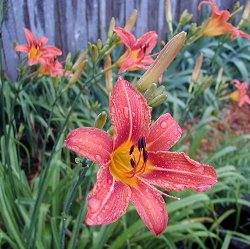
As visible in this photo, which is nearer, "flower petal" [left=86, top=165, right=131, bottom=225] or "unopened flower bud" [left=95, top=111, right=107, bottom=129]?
"flower petal" [left=86, top=165, right=131, bottom=225]

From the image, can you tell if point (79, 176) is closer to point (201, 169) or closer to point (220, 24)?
point (201, 169)

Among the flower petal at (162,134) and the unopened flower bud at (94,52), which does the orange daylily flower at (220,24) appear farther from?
the flower petal at (162,134)

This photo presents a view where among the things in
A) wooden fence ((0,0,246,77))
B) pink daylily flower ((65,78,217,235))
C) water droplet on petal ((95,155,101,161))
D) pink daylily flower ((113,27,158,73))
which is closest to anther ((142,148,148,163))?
pink daylily flower ((65,78,217,235))

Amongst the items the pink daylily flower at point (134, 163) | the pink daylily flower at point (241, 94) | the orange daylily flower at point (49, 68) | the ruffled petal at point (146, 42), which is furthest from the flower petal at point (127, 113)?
the pink daylily flower at point (241, 94)

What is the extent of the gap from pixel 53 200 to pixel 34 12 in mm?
1630

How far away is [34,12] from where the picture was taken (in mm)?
3248

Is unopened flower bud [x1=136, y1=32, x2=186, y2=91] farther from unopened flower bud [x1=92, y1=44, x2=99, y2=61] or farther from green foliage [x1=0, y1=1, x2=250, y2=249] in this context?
unopened flower bud [x1=92, y1=44, x2=99, y2=61]

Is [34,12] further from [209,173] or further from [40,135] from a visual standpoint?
[209,173]

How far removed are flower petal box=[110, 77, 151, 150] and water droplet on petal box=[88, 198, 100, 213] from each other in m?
0.17

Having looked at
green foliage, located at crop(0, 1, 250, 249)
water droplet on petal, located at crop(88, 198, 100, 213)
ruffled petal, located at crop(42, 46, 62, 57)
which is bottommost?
green foliage, located at crop(0, 1, 250, 249)

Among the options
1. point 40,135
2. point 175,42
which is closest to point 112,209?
point 175,42

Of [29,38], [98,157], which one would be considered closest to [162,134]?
[98,157]

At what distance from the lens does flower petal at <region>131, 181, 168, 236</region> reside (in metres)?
0.99

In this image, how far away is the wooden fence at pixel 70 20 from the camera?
10.3ft
